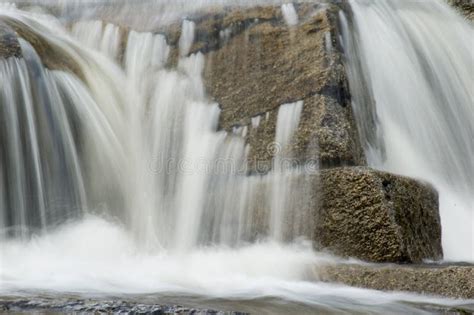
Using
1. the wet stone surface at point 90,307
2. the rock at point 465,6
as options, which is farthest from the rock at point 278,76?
the rock at point 465,6

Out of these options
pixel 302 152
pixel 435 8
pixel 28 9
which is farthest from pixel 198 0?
pixel 435 8

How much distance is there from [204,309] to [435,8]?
875cm

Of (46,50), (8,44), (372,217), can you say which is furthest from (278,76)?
(8,44)

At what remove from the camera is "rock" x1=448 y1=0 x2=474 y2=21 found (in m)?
11.9

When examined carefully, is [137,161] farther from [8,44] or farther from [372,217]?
[372,217]

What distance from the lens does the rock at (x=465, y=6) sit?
39.0 ft

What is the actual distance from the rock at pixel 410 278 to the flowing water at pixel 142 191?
4.7 inches

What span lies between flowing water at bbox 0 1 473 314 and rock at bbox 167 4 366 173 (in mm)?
160

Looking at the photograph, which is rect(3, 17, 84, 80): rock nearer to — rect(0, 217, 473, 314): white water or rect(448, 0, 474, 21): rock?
rect(0, 217, 473, 314): white water

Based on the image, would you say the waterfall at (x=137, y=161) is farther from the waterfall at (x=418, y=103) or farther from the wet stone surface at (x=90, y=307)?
the wet stone surface at (x=90, y=307)

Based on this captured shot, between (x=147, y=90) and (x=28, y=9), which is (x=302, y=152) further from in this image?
(x=28, y=9)

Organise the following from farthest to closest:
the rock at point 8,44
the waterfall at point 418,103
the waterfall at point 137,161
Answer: the waterfall at point 418,103 < the rock at point 8,44 < the waterfall at point 137,161

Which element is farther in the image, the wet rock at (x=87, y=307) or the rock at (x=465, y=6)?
A: the rock at (x=465, y=6)

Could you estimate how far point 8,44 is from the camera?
23.4 ft
